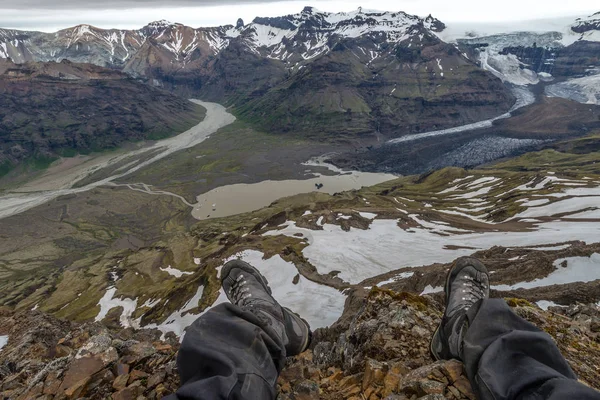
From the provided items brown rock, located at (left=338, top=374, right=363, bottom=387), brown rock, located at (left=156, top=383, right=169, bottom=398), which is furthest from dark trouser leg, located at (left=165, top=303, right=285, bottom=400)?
brown rock, located at (left=156, top=383, right=169, bottom=398)

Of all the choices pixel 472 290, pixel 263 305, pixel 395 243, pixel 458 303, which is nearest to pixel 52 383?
pixel 263 305

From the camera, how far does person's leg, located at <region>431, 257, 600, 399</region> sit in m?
3.95

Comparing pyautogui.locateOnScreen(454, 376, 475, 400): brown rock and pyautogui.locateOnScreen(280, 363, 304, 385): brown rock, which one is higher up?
pyautogui.locateOnScreen(454, 376, 475, 400): brown rock

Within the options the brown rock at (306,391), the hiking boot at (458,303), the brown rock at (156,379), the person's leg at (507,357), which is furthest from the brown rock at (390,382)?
the brown rock at (156,379)

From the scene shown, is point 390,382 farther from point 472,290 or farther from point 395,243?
point 395,243

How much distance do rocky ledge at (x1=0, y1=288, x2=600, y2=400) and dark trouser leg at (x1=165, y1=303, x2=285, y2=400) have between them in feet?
5.82

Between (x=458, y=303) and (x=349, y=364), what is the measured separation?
323cm

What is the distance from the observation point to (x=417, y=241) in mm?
44219

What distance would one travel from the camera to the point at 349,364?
28.5 feet

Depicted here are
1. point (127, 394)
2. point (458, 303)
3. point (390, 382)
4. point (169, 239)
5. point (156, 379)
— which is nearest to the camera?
point (390, 382)

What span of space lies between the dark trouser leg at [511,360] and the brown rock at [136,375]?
279 inches

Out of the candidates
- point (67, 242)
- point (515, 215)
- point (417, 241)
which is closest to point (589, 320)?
point (417, 241)

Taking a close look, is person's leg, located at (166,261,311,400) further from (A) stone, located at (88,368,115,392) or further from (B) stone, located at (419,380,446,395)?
(A) stone, located at (88,368,115,392)

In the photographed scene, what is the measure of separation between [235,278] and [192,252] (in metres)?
71.0
